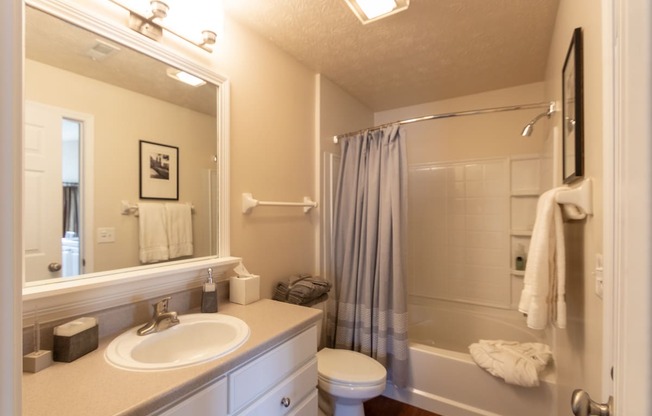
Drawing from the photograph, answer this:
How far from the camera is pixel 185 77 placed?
4.53 ft

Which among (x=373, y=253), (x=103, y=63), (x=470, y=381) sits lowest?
(x=470, y=381)

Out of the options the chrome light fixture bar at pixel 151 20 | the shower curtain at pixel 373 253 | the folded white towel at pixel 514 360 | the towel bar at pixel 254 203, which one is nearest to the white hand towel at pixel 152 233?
the towel bar at pixel 254 203

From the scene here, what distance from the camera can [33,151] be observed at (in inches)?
37.3

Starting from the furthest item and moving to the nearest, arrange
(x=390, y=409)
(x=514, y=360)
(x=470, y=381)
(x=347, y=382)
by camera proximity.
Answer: (x=390, y=409) < (x=470, y=381) < (x=514, y=360) < (x=347, y=382)

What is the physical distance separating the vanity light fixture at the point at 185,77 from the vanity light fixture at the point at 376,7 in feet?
2.69

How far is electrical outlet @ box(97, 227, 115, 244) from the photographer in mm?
1110

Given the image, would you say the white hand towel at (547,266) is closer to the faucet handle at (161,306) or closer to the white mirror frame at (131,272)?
the white mirror frame at (131,272)

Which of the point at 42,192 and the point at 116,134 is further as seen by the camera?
the point at 116,134

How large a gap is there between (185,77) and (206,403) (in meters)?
1.36

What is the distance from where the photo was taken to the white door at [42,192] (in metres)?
0.93

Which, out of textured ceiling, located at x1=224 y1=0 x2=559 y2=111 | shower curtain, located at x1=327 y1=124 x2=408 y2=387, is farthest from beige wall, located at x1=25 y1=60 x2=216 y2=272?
shower curtain, located at x1=327 y1=124 x2=408 y2=387

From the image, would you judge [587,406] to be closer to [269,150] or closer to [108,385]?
[108,385]

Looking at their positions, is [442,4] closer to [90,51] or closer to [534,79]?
[534,79]

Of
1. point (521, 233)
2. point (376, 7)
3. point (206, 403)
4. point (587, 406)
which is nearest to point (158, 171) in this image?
point (206, 403)
